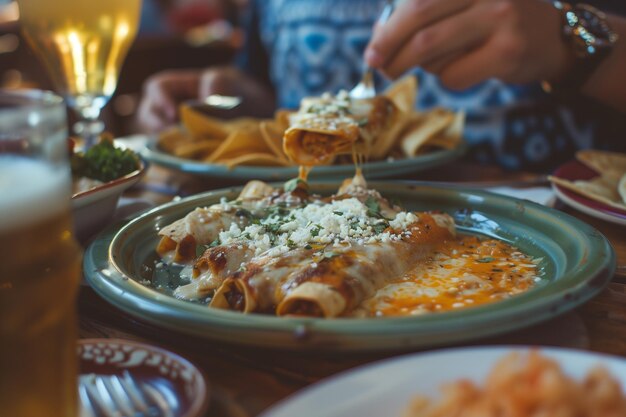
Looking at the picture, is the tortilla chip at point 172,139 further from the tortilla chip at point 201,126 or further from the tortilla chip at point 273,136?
the tortilla chip at point 273,136

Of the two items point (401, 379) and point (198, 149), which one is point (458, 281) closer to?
point (401, 379)

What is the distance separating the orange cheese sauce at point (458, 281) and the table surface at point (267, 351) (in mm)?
114

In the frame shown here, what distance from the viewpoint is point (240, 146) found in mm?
2092

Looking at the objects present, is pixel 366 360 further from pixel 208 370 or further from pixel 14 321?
pixel 14 321

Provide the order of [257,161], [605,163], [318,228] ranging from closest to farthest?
[318,228] < [605,163] < [257,161]

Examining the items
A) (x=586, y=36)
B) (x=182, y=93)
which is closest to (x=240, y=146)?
(x=586, y=36)

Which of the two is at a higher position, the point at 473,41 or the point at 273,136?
the point at 473,41

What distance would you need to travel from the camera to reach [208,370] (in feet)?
3.01

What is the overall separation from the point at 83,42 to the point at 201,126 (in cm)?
46

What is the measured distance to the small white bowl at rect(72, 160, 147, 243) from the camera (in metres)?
1.34

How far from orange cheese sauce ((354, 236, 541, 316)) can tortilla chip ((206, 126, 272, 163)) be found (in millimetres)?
902

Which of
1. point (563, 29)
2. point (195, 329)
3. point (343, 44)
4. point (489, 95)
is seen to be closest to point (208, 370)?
point (195, 329)

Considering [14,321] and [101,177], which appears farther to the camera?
[101,177]

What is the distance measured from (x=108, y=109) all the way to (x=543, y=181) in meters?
4.47
